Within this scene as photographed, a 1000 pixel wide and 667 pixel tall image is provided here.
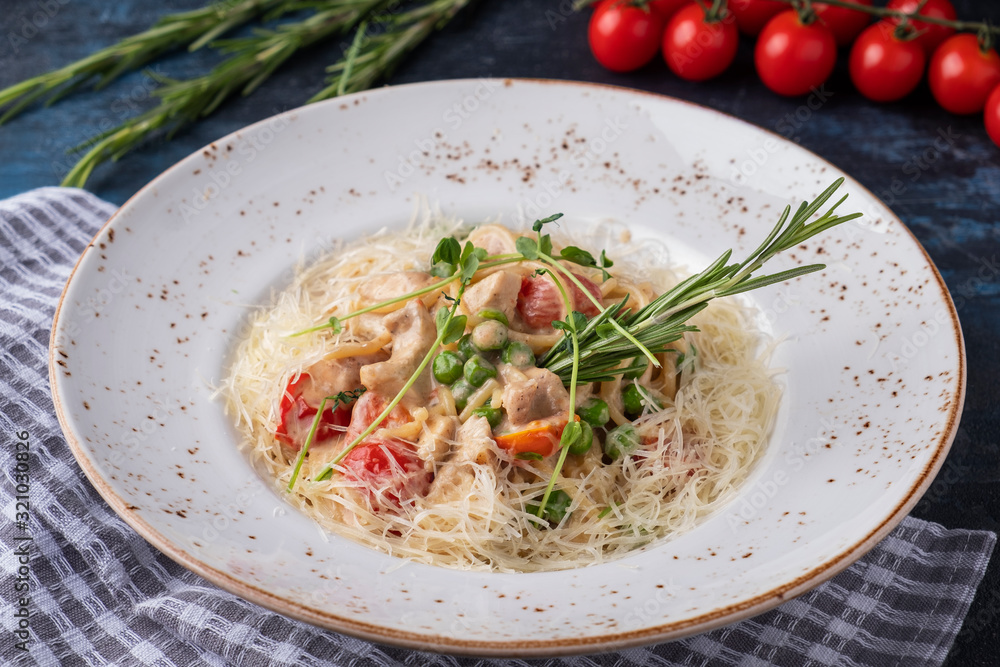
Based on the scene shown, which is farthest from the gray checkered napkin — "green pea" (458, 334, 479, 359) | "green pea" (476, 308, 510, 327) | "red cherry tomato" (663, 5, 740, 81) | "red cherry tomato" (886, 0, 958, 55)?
"red cherry tomato" (886, 0, 958, 55)

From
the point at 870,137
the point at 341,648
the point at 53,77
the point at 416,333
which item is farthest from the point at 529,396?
the point at 53,77

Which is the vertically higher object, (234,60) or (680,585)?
(234,60)

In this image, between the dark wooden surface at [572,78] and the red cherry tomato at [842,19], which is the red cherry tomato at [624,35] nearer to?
the dark wooden surface at [572,78]

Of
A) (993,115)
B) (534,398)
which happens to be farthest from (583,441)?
(993,115)

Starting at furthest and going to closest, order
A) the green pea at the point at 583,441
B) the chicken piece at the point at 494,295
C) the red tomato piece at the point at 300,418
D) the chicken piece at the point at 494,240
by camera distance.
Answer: the chicken piece at the point at 494,240 → the chicken piece at the point at 494,295 → the red tomato piece at the point at 300,418 → the green pea at the point at 583,441

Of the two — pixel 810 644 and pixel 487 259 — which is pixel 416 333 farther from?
pixel 810 644

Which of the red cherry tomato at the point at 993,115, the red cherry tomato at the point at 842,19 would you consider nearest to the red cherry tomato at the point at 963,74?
the red cherry tomato at the point at 993,115

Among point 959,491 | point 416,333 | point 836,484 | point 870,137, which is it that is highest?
point 870,137
